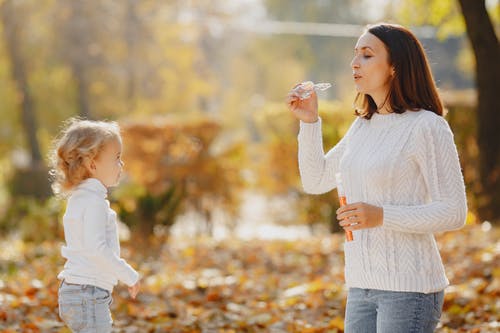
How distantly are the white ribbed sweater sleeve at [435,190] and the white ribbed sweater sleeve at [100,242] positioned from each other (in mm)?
1113

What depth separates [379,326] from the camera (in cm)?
312

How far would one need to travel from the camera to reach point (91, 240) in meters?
3.43

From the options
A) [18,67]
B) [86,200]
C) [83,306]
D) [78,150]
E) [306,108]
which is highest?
[18,67]

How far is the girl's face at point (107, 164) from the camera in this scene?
3.57 m

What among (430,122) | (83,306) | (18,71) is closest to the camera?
(430,122)

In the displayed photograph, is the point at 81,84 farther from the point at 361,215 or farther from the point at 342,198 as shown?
the point at 361,215

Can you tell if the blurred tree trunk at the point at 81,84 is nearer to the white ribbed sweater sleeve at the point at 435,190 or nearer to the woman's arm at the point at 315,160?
the woman's arm at the point at 315,160

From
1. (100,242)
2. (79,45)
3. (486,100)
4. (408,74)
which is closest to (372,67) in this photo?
(408,74)

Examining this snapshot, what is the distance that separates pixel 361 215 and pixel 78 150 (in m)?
1.23

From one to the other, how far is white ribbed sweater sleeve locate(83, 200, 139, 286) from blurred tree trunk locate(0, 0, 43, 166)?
2383 centimetres

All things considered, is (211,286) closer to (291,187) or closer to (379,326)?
(379,326)

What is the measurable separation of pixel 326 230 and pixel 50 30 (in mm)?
17252

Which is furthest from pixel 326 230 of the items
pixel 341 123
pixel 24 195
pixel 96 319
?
pixel 96 319

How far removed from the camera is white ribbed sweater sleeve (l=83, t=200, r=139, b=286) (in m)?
3.44
